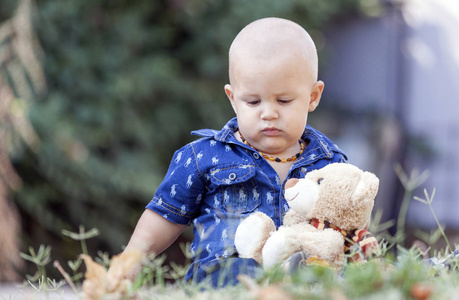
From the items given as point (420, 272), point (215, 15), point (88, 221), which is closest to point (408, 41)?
point (215, 15)

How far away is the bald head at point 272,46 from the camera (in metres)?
1.76

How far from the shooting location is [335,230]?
1.63m

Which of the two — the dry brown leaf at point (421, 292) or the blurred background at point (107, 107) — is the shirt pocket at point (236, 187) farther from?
the blurred background at point (107, 107)

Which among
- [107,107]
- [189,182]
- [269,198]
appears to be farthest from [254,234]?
[107,107]

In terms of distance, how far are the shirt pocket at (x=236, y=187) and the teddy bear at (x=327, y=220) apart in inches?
7.0

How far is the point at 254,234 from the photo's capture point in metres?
1.62

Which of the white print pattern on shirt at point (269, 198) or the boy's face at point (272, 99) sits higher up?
the boy's face at point (272, 99)

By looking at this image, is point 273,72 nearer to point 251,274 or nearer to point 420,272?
point 251,274

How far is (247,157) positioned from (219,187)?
0.42ft

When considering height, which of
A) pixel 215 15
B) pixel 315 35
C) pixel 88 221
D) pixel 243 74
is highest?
pixel 243 74

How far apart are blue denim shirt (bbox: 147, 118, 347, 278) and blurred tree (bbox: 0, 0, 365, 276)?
300cm

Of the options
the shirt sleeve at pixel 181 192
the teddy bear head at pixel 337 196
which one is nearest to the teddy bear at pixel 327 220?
the teddy bear head at pixel 337 196

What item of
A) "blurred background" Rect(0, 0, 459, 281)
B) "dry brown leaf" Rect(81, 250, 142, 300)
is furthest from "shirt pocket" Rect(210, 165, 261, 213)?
"blurred background" Rect(0, 0, 459, 281)

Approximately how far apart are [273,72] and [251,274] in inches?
22.7
